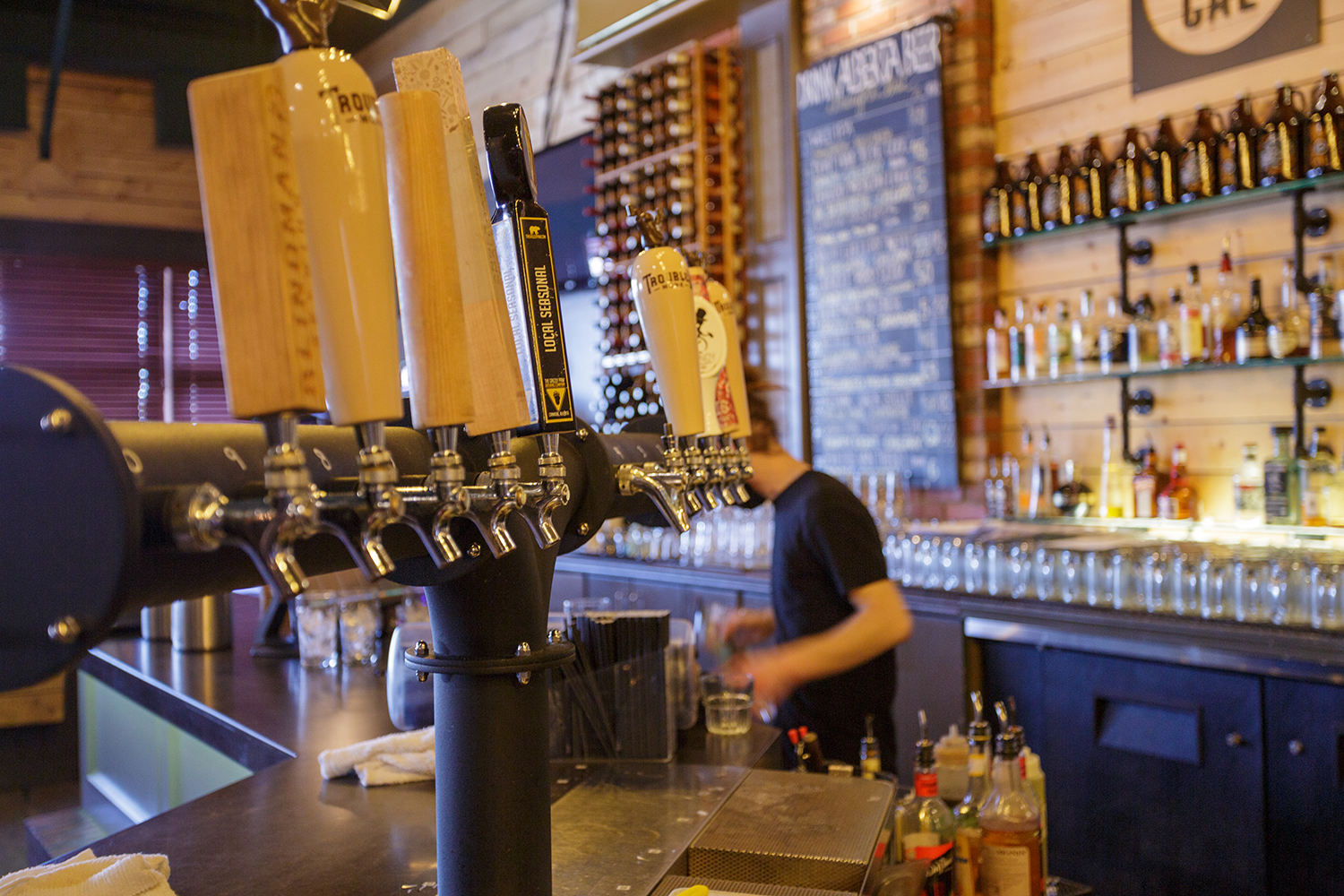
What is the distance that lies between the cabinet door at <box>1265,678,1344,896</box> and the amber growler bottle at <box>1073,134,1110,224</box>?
1627 millimetres

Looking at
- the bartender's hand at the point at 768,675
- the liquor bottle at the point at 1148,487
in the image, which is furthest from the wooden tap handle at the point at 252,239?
the liquor bottle at the point at 1148,487

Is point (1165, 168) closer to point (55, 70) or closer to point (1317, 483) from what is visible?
point (1317, 483)

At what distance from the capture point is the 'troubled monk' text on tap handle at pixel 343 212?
49cm

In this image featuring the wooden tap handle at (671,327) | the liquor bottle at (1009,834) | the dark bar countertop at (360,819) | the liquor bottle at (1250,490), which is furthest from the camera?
the liquor bottle at (1250,490)

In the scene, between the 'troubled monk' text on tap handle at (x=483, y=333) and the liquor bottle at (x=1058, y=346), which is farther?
the liquor bottle at (x=1058, y=346)

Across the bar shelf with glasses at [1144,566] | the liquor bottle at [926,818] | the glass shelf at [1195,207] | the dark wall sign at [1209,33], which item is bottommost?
the liquor bottle at [926,818]

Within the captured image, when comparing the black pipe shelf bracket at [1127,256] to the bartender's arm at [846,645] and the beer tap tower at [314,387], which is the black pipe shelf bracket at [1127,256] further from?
the beer tap tower at [314,387]

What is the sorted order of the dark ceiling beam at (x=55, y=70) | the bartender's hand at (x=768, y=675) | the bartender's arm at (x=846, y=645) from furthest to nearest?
the dark ceiling beam at (x=55, y=70)
the bartender's arm at (x=846, y=645)
the bartender's hand at (x=768, y=675)

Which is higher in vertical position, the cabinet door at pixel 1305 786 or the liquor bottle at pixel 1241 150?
the liquor bottle at pixel 1241 150

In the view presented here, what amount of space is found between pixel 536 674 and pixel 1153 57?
334 cm

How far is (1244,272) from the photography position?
315 cm

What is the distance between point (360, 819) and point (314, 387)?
1073mm

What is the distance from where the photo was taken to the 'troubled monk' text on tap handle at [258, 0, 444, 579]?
49 centimetres

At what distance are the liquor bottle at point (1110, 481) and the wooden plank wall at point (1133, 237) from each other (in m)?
0.05
